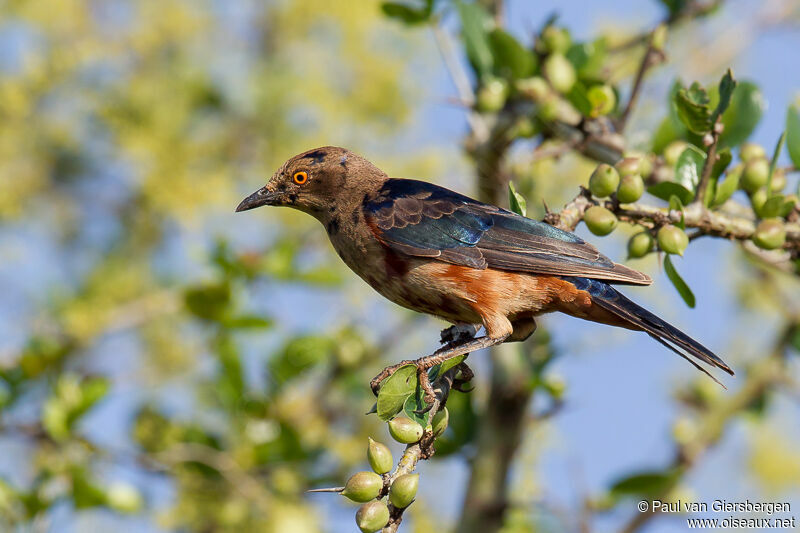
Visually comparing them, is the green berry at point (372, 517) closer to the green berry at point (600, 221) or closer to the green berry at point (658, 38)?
the green berry at point (600, 221)

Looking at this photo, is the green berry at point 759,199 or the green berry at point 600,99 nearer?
the green berry at point 759,199

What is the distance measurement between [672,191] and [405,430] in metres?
1.29

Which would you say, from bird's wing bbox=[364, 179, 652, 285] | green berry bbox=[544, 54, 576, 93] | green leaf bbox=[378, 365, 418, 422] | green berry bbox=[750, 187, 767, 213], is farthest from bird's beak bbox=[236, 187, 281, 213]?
green berry bbox=[750, 187, 767, 213]

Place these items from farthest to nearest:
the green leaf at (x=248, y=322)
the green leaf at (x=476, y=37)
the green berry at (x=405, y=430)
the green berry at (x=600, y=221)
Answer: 1. the green leaf at (x=248, y=322)
2. the green leaf at (x=476, y=37)
3. the green berry at (x=600, y=221)
4. the green berry at (x=405, y=430)

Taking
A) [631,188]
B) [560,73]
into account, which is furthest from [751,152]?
[560,73]

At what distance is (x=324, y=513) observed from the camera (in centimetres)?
513

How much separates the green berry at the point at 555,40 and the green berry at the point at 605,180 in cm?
115

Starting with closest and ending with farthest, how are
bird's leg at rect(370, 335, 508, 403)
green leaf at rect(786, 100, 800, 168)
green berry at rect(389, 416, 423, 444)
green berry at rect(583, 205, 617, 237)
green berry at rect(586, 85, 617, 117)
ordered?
green berry at rect(389, 416, 423, 444) → bird's leg at rect(370, 335, 508, 403) → green berry at rect(583, 205, 617, 237) → green leaf at rect(786, 100, 800, 168) → green berry at rect(586, 85, 617, 117)

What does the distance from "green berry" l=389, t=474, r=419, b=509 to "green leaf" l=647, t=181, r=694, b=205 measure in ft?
4.48

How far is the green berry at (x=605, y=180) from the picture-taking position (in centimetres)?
295

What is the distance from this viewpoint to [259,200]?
411cm

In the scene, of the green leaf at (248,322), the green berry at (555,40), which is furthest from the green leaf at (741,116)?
the green leaf at (248,322)

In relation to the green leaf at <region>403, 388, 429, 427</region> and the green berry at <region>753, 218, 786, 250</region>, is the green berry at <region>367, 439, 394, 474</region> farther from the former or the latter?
the green berry at <region>753, 218, 786, 250</region>

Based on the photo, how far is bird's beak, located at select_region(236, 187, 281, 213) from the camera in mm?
4055
